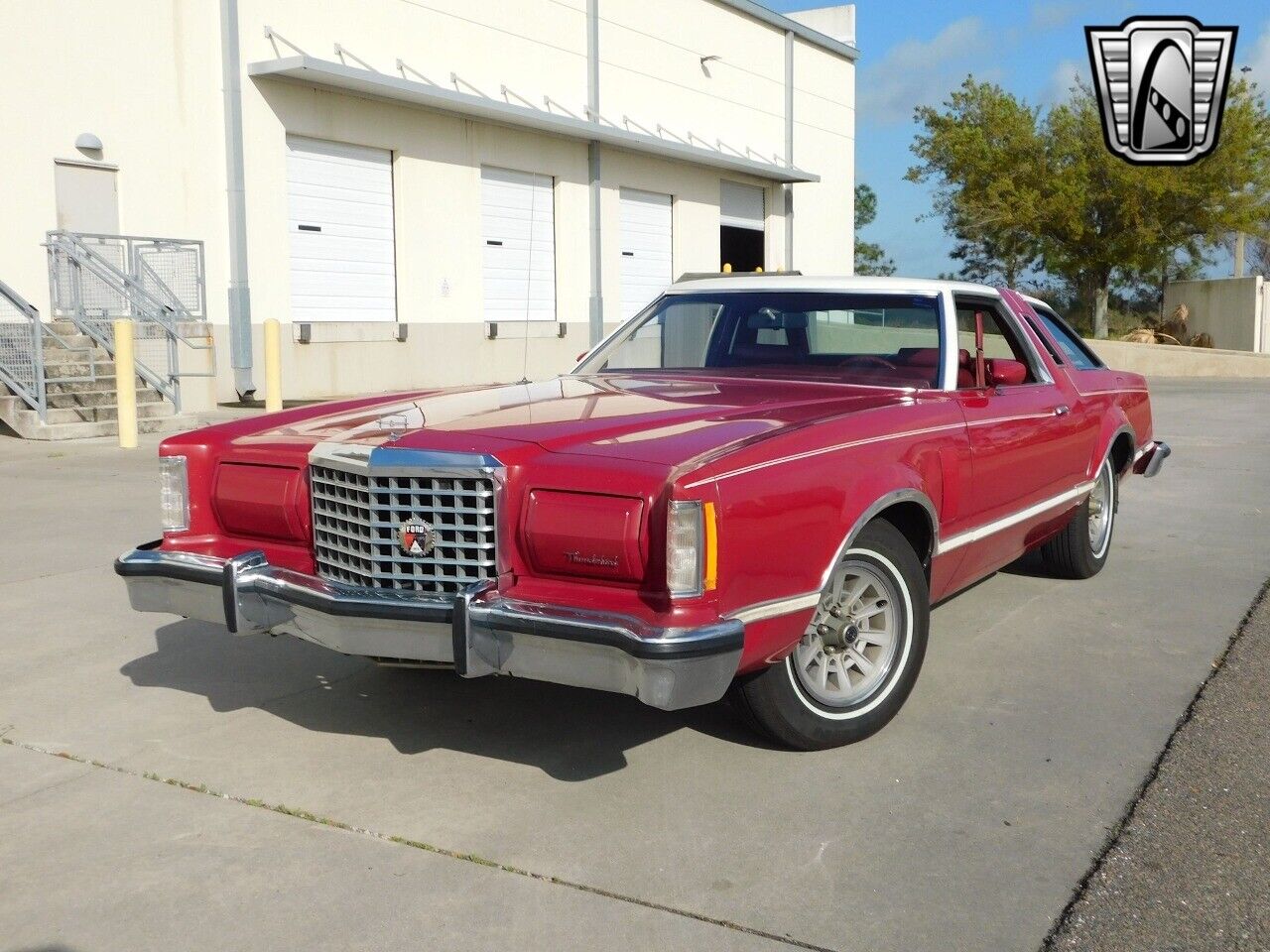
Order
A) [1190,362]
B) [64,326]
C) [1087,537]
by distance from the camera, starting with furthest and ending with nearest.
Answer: [1190,362], [64,326], [1087,537]

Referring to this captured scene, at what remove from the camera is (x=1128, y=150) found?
30797mm

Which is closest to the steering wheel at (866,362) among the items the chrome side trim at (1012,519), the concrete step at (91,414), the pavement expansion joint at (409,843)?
the chrome side trim at (1012,519)

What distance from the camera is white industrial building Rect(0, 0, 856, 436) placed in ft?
50.9

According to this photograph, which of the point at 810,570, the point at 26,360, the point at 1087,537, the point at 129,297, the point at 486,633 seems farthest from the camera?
the point at 129,297

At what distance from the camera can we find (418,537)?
369cm

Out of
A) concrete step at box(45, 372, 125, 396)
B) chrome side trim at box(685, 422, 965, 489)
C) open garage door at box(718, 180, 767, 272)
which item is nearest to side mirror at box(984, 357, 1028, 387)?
chrome side trim at box(685, 422, 965, 489)

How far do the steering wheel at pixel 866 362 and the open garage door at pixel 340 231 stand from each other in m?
14.5

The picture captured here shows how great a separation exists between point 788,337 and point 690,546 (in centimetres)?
228

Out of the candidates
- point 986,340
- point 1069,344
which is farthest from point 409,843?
point 1069,344

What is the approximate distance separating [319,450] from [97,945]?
1.54 m

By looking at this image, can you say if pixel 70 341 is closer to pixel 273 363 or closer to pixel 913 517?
pixel 273 363

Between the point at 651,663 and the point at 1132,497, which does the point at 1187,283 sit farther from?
the point at 651,663

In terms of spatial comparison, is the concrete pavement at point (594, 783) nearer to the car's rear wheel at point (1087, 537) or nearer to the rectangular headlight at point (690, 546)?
the car's rear wheel at point (1087, 537)

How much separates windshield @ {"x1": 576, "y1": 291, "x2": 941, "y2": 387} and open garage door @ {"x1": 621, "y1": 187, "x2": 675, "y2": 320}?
19586mm
